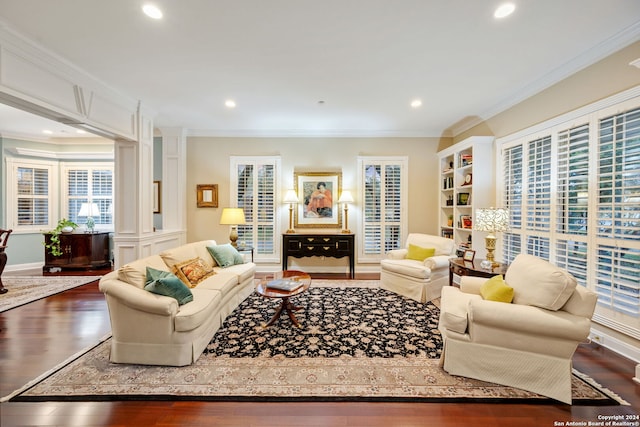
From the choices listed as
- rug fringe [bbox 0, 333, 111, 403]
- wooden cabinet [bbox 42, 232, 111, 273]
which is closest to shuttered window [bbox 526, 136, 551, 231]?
rug fringe [bbox 0, 333, 111, 403]

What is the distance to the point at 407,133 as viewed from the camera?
5449 mm

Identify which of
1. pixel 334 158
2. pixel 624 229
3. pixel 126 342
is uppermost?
pixel 334 158

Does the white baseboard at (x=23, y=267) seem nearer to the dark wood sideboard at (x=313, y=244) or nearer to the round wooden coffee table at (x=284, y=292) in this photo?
the dark wood sideboard at (x=313, y=244)

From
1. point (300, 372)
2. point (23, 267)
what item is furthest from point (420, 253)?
point (23, 267)

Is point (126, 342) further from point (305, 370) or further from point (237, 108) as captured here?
point (237, 108)

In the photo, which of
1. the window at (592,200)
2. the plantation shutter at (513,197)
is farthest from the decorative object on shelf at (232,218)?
the window at (592,200)

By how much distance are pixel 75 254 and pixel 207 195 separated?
296 centimetres

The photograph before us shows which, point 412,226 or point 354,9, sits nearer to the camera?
point 354,9

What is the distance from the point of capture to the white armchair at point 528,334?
74.7 inches

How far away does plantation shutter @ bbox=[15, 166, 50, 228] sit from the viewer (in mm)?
5613

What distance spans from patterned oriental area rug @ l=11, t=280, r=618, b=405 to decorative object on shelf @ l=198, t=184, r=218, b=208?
10.2 feet

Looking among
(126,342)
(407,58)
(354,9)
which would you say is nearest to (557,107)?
(407,58)

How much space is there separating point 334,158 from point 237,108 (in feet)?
7.10

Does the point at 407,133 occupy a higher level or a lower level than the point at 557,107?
higher
